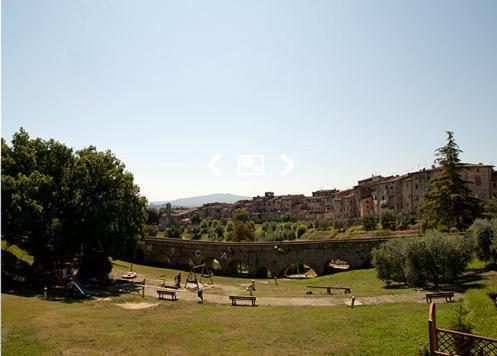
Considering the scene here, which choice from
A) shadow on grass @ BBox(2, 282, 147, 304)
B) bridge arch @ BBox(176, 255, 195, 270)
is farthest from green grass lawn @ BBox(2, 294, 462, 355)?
bridge arch @ BBox(176, 255, 195, 270)

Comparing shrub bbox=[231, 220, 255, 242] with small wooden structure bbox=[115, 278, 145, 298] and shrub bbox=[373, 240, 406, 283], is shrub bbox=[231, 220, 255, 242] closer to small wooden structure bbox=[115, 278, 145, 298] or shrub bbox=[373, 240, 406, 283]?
small wooden structure bbox=[115, 278, 145, 298]

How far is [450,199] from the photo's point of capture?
128 feet

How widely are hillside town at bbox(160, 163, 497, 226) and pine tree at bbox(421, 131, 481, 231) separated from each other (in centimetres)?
178

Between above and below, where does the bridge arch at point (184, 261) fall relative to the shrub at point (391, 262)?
below

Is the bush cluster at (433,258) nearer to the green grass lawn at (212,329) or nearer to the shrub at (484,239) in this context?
the shrub at (484,239)

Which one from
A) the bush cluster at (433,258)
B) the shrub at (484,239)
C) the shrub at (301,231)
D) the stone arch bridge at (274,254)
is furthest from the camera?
the shrub at (301,231)

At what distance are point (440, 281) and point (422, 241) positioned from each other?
11.1 ft

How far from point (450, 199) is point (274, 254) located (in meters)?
20.5

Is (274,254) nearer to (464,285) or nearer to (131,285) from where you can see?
(131,285)

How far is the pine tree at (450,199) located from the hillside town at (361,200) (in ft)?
5.85

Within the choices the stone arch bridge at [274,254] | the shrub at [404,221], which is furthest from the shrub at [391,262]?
the shrub at [404,221]

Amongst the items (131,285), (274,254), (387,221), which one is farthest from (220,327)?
(387,221)

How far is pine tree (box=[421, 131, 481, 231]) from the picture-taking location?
1535 inches

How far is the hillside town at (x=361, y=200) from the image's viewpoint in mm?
74312
